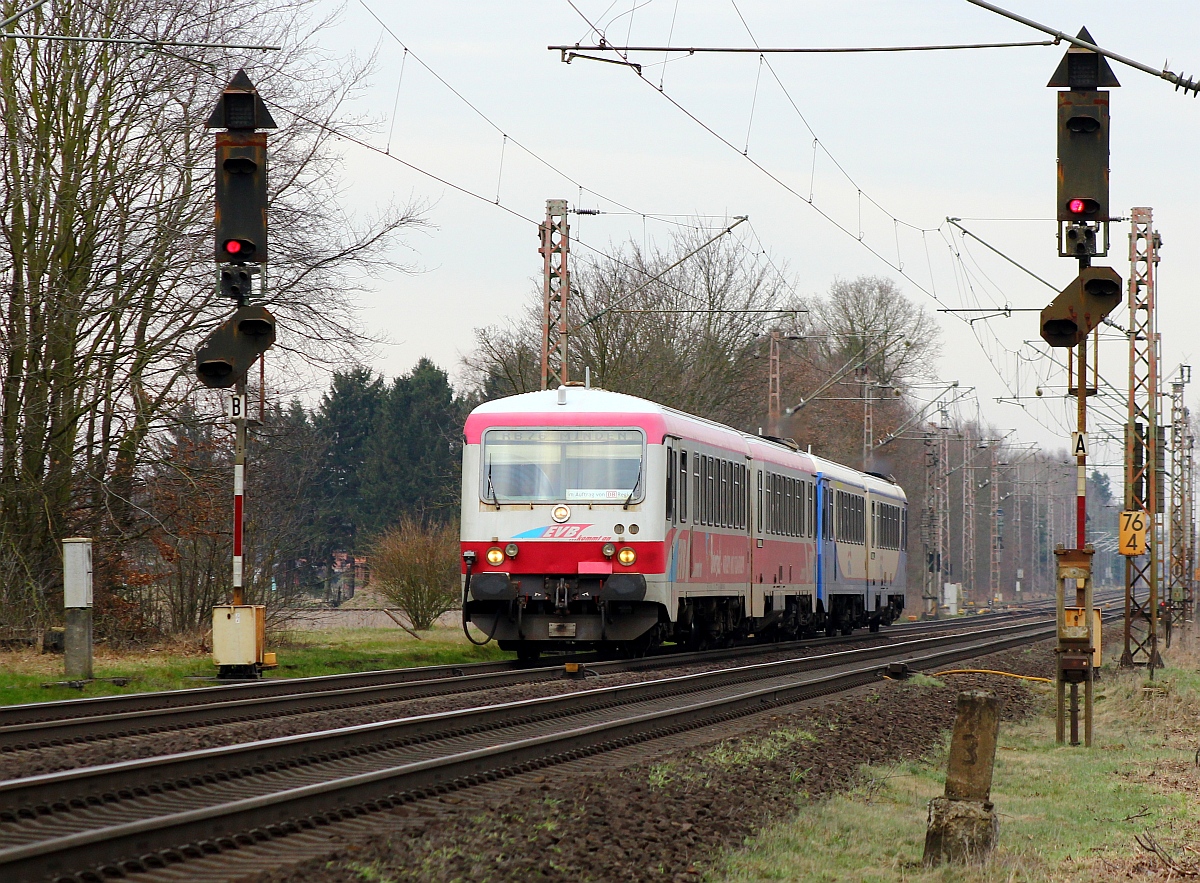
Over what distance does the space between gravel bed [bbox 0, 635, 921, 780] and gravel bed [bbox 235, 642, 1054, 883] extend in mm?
2306

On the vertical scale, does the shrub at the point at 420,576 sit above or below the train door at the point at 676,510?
below

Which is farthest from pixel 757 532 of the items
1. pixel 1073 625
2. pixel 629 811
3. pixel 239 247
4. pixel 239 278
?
pixel 629 811

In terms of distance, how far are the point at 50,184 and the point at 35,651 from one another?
689 cm

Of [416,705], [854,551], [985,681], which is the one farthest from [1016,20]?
[854,551]

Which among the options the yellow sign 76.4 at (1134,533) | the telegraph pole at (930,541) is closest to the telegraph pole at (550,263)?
the yellow sign 76.4 at (1134,533)

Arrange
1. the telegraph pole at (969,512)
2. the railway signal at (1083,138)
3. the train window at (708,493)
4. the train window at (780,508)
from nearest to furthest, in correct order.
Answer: the railway signal at (1083,138) → the train window at (708,493) → the train window at (780,508) → the telegraph pole at (969,512)

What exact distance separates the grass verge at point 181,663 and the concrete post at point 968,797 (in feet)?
29.9

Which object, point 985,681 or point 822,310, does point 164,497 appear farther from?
point 822,310

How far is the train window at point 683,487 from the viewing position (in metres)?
20.2

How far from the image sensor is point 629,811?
855 centimetres

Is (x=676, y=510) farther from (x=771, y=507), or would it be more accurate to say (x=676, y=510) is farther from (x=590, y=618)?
(x=771, y=507)

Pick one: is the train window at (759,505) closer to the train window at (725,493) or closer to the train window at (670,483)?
the train window at (725,493)

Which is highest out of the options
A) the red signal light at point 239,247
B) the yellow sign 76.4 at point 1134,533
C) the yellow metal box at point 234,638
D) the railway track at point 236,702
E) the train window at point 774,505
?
the red signal light at point 239,247

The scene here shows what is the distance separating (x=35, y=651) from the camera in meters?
19.6
